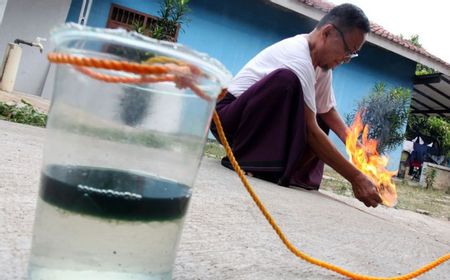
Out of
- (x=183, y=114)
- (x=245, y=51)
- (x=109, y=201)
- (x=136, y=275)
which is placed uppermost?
(x=245, y=51)

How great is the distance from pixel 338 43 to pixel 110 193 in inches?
106

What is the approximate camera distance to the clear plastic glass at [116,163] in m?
0.63

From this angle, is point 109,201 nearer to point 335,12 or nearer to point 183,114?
point 183,114

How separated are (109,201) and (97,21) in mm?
6994

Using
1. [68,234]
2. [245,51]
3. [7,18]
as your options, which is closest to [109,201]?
[68,234]

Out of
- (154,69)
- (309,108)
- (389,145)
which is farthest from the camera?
(389,145)

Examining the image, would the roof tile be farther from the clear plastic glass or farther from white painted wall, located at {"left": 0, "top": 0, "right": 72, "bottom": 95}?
the clear plastic glass

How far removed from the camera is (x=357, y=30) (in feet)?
9.87

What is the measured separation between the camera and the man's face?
302cm

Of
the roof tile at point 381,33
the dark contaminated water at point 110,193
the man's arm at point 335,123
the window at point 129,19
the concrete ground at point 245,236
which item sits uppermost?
the roof tile at point 381,33

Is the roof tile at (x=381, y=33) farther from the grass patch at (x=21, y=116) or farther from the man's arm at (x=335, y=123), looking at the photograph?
the grass patch at (x=21, y=116)

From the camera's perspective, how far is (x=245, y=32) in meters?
8.34

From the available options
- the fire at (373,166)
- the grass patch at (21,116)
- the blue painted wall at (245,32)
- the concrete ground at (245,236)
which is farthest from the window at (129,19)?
the concrete ground at (245,236)

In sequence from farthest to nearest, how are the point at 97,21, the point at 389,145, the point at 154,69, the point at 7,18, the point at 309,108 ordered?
the point at 389,145
the point at 97,21
the point at 7,18
the point at 309,108
the point at 154,69
